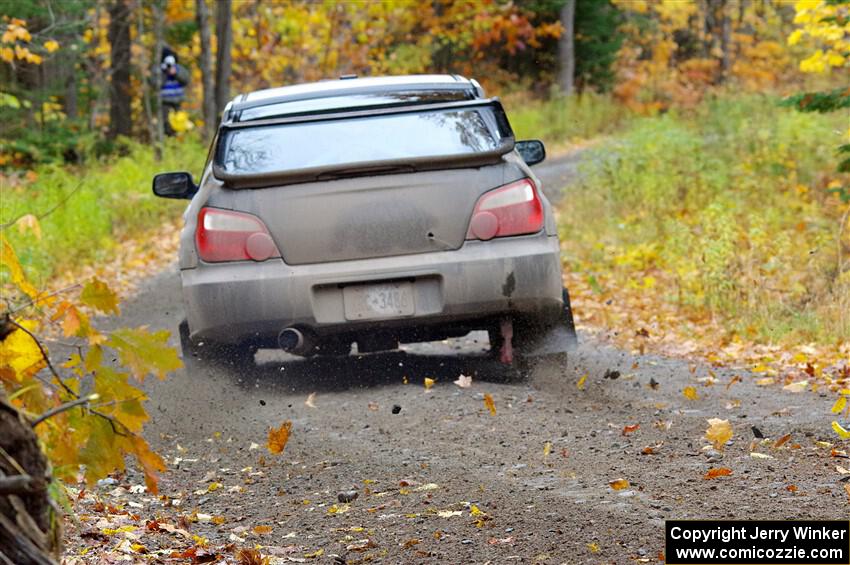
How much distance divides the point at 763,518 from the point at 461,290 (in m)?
2.89

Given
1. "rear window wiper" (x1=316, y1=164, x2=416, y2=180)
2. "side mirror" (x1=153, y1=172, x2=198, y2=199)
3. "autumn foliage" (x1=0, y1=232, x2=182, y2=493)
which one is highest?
"autumn foliage" (x1=0, y1=232, x2=182, y2=493)

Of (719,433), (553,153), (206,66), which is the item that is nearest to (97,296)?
(719,433)

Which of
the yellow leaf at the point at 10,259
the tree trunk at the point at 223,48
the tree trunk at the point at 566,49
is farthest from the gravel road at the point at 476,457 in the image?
the tree trunk at the point at 566,49

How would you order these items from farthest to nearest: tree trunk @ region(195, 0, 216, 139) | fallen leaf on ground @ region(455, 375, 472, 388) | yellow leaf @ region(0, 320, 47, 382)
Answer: tree trunk @ region(195, 0, 216, 139)
fallen leaf on ground @ region(455, 375, 472, 388)
yellow leaf @ region(0, 320, 47, 382)

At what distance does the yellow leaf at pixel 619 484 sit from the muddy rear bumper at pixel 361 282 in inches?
83.3

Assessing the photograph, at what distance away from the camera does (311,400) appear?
7141 mm

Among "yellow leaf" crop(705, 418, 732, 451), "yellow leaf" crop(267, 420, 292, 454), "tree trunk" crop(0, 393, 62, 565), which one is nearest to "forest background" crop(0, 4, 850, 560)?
"tree trunk" crop(0, 393, 62, 565)

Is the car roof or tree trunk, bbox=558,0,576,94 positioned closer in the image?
the car roof

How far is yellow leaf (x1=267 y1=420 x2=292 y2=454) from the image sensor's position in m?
6.02

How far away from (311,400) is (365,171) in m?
1.32

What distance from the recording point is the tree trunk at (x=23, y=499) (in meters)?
2.52

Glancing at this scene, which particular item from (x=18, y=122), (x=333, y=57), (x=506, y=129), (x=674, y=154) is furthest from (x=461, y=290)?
(x=333, y=57)

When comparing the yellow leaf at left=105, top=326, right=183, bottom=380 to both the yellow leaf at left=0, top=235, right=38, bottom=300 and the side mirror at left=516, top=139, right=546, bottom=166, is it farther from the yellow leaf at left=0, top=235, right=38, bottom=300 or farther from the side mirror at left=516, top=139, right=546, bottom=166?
the side mirror at left=516, top=139, right=546, bottom=166

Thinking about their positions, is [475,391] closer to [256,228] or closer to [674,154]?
[256,228]
